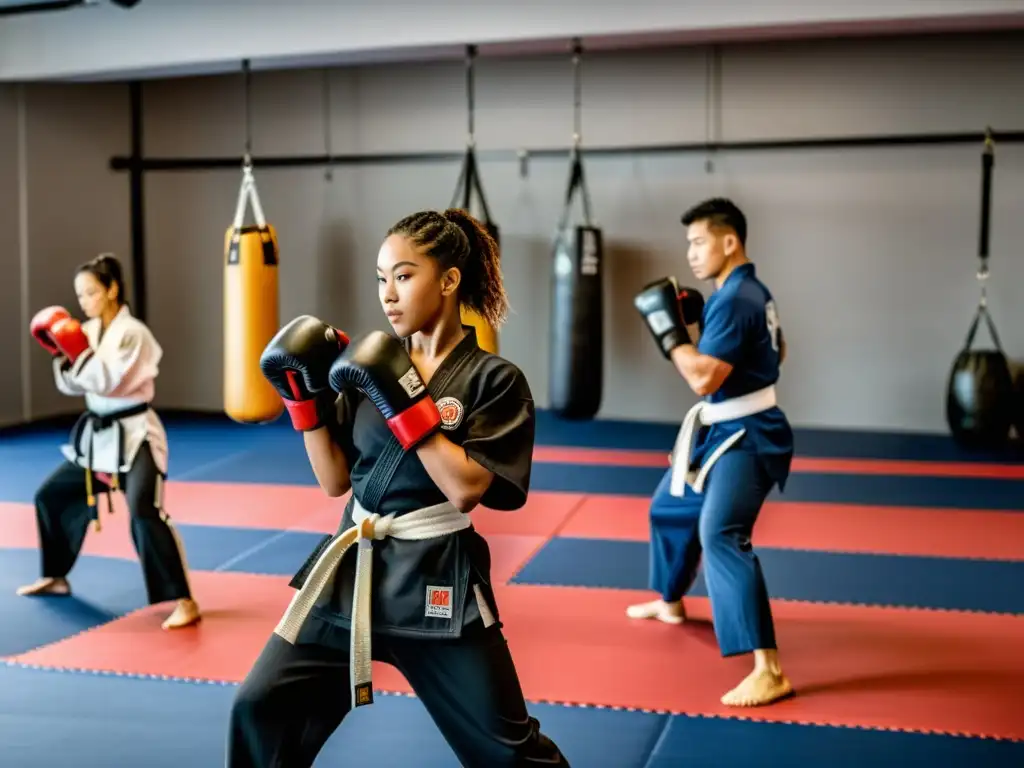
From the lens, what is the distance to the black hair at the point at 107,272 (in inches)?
152

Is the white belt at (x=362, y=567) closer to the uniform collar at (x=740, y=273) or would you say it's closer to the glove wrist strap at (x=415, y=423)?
the glove wrist strap at (x=415, y=423)

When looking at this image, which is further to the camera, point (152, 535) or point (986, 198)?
point (986, 198)

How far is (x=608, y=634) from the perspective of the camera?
369 centimetres

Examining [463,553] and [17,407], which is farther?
[17,407]

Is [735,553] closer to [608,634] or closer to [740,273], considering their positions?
[608,634]

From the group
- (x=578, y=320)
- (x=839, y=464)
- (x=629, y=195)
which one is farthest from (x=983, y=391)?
(x=629, y=195)

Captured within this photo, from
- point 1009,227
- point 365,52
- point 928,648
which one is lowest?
point 928,648

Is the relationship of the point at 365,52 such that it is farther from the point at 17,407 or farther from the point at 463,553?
the point at 463,553

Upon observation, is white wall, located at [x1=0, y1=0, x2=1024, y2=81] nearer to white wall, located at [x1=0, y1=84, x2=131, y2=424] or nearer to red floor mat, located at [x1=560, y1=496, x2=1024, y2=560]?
white wall, located at [x1=0, y1=84, x2=131, y2=424]

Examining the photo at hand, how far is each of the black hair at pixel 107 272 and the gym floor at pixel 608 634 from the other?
109 cm

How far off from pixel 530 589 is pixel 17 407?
220 inches

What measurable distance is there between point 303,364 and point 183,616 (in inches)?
83.9

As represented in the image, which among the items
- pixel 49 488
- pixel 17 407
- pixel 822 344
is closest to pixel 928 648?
pixel 49 488

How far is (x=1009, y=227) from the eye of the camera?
25.2ft
